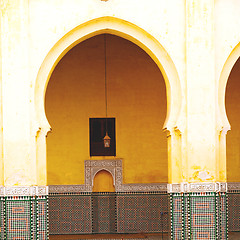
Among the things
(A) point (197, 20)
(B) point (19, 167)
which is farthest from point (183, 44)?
(B) point (19, 167)

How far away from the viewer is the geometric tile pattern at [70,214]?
10148mm

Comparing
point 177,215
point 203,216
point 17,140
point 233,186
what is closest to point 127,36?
point 17,140

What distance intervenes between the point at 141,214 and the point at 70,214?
4.21 ft

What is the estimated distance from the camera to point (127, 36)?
7961 mm

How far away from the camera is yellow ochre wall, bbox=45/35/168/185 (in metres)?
10.4

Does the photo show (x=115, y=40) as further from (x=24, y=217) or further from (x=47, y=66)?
(x=24, y=217)

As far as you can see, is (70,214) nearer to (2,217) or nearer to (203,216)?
(2,217)

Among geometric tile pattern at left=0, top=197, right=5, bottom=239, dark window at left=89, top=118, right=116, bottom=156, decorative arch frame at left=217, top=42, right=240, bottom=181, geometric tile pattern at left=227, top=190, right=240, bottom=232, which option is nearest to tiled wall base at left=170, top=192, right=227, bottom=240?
decorative arch frame at left=217, top=42, right=240, bottom=181

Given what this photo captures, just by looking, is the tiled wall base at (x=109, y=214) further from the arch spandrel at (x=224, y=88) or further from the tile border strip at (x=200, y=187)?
the arch spandrel at (x=224, y=88)

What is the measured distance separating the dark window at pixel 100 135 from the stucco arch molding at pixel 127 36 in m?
2.75

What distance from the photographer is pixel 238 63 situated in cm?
1048

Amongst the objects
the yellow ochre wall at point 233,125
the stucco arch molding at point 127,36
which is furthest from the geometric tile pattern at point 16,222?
the yellow ochre wall at point 233,125

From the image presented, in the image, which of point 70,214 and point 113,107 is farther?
point 113,107

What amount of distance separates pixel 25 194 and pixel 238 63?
16.5 feet
